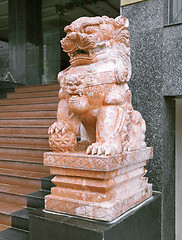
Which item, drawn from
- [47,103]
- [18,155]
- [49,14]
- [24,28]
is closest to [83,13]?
[49,14]

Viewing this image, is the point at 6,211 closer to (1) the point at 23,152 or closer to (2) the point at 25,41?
(1) the point at 23,152

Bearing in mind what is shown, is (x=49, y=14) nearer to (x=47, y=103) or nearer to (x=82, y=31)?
(x=47, y=103)

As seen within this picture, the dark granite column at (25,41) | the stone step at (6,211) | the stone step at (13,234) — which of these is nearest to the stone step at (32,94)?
the dark granite column at (25,41)

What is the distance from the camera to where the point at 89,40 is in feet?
5.83

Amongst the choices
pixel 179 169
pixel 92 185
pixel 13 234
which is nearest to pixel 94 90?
pixel 92 185

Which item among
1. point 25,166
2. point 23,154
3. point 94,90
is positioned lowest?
point 25,166

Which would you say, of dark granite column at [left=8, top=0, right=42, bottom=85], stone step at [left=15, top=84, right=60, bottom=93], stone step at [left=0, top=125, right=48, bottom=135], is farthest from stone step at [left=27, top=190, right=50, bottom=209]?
dark granite column at [left=8, top=0, right=42, bottom=85]

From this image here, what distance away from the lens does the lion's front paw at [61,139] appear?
6.02ft

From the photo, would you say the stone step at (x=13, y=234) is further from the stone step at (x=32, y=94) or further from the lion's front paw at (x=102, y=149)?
the stone step at (x=32, y=94)

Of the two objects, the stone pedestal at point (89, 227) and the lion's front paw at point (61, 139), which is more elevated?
the lion's front paw at point (61, 139)

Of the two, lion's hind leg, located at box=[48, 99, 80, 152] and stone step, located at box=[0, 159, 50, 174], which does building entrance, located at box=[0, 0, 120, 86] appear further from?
lion's hind leg, located at box=[48, 99, 80, 152]

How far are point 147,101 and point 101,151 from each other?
1.27m

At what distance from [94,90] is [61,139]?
17.1 inches

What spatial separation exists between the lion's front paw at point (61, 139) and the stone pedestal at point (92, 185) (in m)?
0.06
